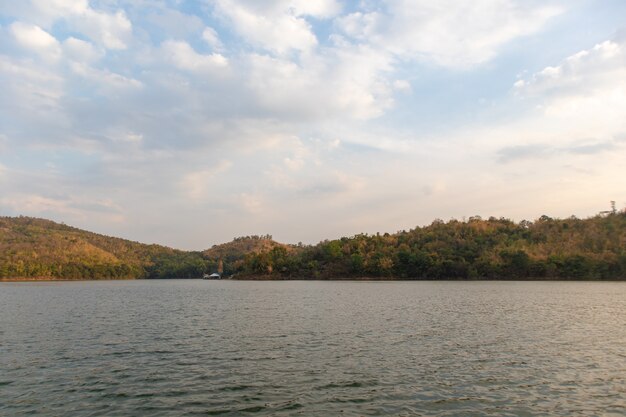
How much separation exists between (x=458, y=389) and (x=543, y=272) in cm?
17797

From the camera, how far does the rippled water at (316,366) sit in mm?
20375

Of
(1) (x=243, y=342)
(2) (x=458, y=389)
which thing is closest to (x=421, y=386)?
(2) (x=458, y=389)

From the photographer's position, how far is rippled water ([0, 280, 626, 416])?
20375 millimetres

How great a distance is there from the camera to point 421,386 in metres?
23.1

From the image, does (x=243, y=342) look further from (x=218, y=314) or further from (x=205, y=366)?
(x=218, y=314)

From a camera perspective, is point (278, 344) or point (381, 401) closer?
point (381, 401)

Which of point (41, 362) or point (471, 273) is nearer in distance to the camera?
point (41, 362)

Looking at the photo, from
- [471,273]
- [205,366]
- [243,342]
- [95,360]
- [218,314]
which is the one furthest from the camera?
[471,273]

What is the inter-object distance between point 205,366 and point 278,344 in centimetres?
886

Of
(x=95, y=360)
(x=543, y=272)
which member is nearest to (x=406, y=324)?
(x=95, y=360)

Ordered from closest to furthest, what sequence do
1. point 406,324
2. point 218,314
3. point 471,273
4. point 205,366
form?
point 205,366
point 406,324
point 218,314
point 471,273

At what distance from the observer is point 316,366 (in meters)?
27.7

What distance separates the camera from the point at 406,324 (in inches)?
1838

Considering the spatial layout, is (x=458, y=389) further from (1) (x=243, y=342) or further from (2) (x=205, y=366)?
(1) (x=243, y=342)
